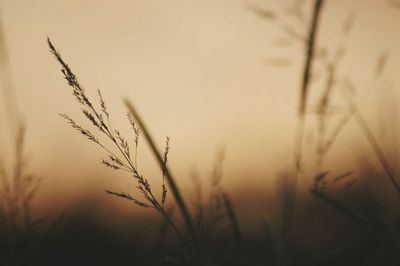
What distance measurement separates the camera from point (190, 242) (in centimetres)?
103

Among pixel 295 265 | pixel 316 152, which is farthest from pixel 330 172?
pixel 295 265

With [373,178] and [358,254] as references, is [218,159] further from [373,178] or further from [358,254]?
[358,254]

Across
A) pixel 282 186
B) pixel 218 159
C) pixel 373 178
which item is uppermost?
pixel 218 159

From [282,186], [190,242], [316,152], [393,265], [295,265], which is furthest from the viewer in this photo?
[295,265]

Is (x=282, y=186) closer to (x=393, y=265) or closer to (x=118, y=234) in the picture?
(x=393, y=265)

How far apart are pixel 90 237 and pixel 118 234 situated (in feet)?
1.34

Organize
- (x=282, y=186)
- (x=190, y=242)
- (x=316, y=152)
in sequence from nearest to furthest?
(x=190, y=242) < (x=316, y=152) < (x=282, y=186)

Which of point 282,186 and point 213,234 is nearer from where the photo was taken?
point 213,234

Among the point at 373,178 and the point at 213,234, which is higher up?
the point at 213,234

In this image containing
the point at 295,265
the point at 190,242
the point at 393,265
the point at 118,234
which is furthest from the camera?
the point at 118,234

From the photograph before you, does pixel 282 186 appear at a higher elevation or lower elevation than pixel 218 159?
lower

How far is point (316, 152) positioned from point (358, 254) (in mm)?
940

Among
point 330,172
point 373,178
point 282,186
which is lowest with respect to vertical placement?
point 373,178

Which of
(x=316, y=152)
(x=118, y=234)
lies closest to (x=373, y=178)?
(x=316, y=152)
